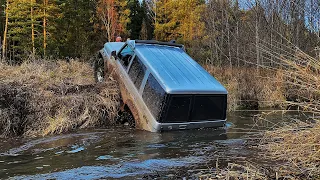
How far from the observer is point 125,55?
970 cm

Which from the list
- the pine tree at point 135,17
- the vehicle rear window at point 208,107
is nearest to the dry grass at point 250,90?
the vehicle rear window at point 208,107

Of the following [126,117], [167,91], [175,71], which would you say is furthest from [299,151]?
[126,117]

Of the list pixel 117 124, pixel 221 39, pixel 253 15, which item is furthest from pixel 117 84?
pixel 221 39

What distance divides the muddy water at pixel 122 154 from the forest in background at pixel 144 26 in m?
13.3

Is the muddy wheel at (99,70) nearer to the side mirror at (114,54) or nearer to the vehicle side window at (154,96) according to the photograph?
the side mirror at (114,54)

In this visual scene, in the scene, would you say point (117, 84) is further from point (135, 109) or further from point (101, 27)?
point (101, 27)

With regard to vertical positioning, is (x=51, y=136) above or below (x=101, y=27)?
below

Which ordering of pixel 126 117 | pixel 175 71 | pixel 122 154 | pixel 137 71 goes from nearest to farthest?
pixel 122 154 → pixel 175 71 → pixel 137 71 → pixel 126 117

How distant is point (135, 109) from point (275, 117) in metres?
4.41

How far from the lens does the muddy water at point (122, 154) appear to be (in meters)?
4.97

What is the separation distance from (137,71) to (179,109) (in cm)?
163

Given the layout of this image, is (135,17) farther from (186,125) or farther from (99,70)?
(186,125)

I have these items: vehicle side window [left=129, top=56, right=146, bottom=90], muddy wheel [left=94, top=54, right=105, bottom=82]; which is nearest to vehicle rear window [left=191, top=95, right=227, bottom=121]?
vehicle side window [left=129, top=56, right=146, bottom=90]

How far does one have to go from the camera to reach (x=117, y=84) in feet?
32.5
